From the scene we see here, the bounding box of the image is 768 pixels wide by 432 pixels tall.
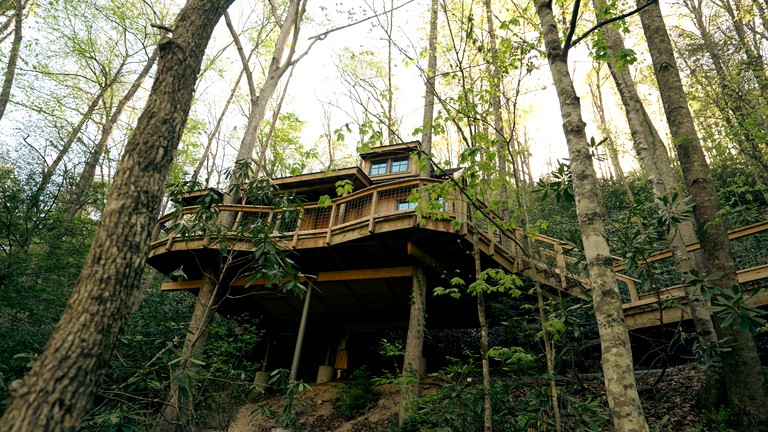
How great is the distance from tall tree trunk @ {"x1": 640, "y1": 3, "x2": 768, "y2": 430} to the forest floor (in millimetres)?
673

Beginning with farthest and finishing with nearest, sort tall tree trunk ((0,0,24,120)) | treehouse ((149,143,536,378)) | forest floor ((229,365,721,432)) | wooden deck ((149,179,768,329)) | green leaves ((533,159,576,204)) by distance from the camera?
tall tree trunk ((0,0,24,120))
treehouse ((149,143,536,378))
wooden deck ((149,179,768,329))
forest floor ((229,365,721,432))
green leaves ((533,159,576,204))

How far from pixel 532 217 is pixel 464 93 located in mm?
13702

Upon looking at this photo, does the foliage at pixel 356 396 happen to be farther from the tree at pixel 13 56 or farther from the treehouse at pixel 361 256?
the tree at pixel 13 56

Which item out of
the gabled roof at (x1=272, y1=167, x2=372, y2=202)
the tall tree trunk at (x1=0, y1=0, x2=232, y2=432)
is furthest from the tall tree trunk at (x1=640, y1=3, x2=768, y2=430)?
the gabled roof at (x1=272, y1=167, x2=372, y2=202)

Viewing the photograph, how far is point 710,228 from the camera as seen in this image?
4.84m

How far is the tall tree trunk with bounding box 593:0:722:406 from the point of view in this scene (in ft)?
17.1

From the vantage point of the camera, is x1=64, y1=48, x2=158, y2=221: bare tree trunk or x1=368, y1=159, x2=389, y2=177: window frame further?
x1=368, y1=159, x2=389, y2=177: window frame

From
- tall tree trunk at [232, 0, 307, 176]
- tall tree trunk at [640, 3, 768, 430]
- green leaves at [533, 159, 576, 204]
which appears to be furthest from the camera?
tall tree trunk at [232, 0, 307, 176]

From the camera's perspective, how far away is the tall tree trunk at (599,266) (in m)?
2.82

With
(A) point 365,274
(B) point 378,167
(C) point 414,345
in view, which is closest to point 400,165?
(B) point 378,167

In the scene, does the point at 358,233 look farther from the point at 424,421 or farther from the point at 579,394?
the point at 579,394

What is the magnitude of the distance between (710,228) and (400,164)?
10495 mm

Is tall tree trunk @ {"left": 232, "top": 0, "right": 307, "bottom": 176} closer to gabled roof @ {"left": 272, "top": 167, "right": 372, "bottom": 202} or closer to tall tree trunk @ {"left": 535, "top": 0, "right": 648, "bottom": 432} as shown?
gabled roof @ {"left": 272, "top": 167, "right": 372, "bottom": 202}

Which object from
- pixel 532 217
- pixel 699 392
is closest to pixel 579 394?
pixel 699 392
